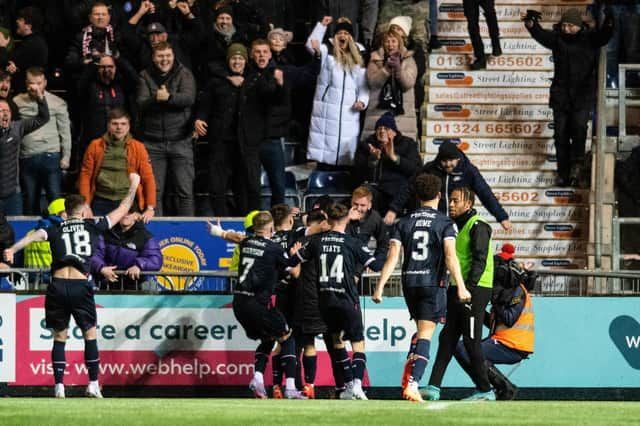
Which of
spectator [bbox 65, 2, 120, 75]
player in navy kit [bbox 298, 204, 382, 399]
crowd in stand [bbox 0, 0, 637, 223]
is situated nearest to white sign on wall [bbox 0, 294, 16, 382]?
crowd in stand [bbox 0, 0, 637, 223]

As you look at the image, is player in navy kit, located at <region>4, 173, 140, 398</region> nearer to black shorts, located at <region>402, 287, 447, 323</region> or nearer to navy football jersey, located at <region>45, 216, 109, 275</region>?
navy football jersey, located at <region>45, 216, 109, 275</region>

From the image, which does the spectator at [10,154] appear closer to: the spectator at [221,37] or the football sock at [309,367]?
the spectator at [221,37]

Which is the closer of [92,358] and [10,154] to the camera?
[92,358]

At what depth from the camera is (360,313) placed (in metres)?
15.5

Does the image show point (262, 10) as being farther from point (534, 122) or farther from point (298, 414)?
point (298, 414)

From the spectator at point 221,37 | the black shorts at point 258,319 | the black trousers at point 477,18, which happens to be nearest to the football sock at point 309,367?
the black shorts at point 258,319

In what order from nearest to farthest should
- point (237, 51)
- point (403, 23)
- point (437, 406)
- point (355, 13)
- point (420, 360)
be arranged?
point (437, 406) < point (420, 360) < point (237, 51) < point (403, 23) < point (355, 13)

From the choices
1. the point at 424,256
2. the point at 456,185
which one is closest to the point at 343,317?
the point at 424,256

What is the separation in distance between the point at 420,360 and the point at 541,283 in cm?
367

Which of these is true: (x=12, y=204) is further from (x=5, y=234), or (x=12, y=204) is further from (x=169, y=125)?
(x=169, y=125)

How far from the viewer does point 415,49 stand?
65.6 ft

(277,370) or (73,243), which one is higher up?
(73,243)

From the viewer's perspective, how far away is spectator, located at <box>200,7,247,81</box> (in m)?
19.8

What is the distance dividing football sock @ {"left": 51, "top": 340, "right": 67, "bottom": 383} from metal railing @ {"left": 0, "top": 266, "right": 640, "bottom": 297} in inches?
58.9
